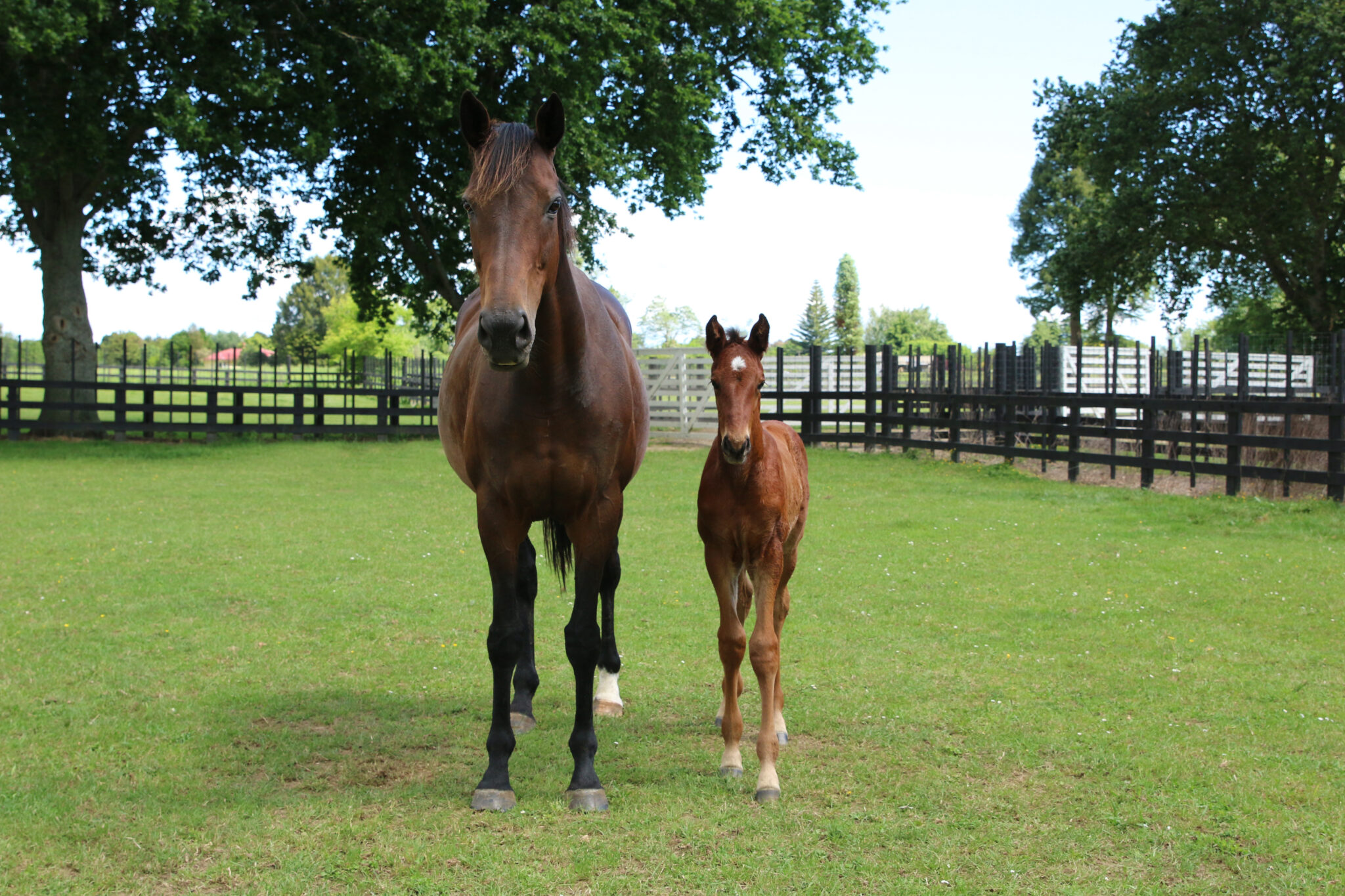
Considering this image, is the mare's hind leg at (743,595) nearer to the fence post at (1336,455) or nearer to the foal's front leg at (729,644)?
the foal's front leg at (729,644)

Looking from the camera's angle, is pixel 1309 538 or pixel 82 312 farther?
pixel 82 312

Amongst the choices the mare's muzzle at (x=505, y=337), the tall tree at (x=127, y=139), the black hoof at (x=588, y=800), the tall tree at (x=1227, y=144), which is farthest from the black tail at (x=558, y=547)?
the tall tree at (x=1227, y=144)

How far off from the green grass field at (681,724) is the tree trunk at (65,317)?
49.7ft

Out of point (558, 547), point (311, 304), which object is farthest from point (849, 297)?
point (558, 547)

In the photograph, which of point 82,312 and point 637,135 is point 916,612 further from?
point 82,312

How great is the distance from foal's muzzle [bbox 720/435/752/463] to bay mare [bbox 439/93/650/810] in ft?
1.71

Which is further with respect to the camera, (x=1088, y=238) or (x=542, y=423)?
(x=1088, y=238)

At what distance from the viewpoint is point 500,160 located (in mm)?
4105

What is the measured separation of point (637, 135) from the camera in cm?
2655

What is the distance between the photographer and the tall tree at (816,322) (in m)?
112

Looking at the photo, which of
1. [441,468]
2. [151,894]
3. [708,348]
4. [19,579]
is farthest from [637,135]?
[151,894]

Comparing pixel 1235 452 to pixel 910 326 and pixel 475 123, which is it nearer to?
pixel 475 123

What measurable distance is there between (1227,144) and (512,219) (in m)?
33.7

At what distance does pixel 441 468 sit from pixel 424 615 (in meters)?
13.6
